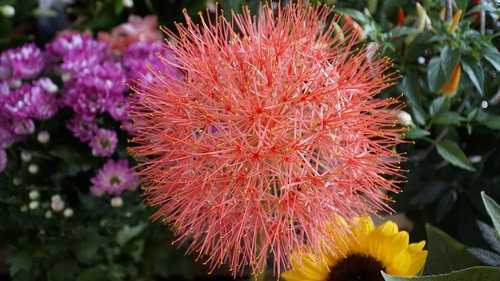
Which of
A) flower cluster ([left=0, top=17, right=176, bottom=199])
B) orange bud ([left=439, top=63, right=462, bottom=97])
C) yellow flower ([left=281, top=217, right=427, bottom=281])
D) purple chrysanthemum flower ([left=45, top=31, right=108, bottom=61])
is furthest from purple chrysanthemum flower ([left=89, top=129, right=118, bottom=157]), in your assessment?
orange bud ([left=439, top=63, right=462, bottom=97])

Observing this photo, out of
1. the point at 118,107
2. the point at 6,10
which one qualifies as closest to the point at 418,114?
the point at 118,107

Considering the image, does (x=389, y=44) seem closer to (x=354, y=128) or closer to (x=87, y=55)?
(x=354, y=128)

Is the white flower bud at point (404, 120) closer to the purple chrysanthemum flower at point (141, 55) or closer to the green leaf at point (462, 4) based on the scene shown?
the green leaf at point (462, 4)

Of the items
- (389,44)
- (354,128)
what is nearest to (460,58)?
(389,44)

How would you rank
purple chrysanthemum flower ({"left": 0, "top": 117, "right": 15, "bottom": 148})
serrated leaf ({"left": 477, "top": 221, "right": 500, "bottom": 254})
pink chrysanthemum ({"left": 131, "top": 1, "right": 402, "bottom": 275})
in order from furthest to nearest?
purple chrysanthemum flower ({"left": 0, "top": 117, "right": 15, "bottom": 148}) → serrated leaf ({"left": 477, "top": 221, "right": 500, "bottom": 254}) → pink chrysanthemum ({"left": 131, "top": 1, "right": 402, "bottom": 275})

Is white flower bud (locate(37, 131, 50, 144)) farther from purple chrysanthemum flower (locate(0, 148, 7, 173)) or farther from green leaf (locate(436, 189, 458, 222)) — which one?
green leaf (locate(436, 189, 458, 222))

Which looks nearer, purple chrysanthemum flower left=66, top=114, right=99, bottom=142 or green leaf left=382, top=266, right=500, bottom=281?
green leaf left=382, top=266, right=500, bottom=281
